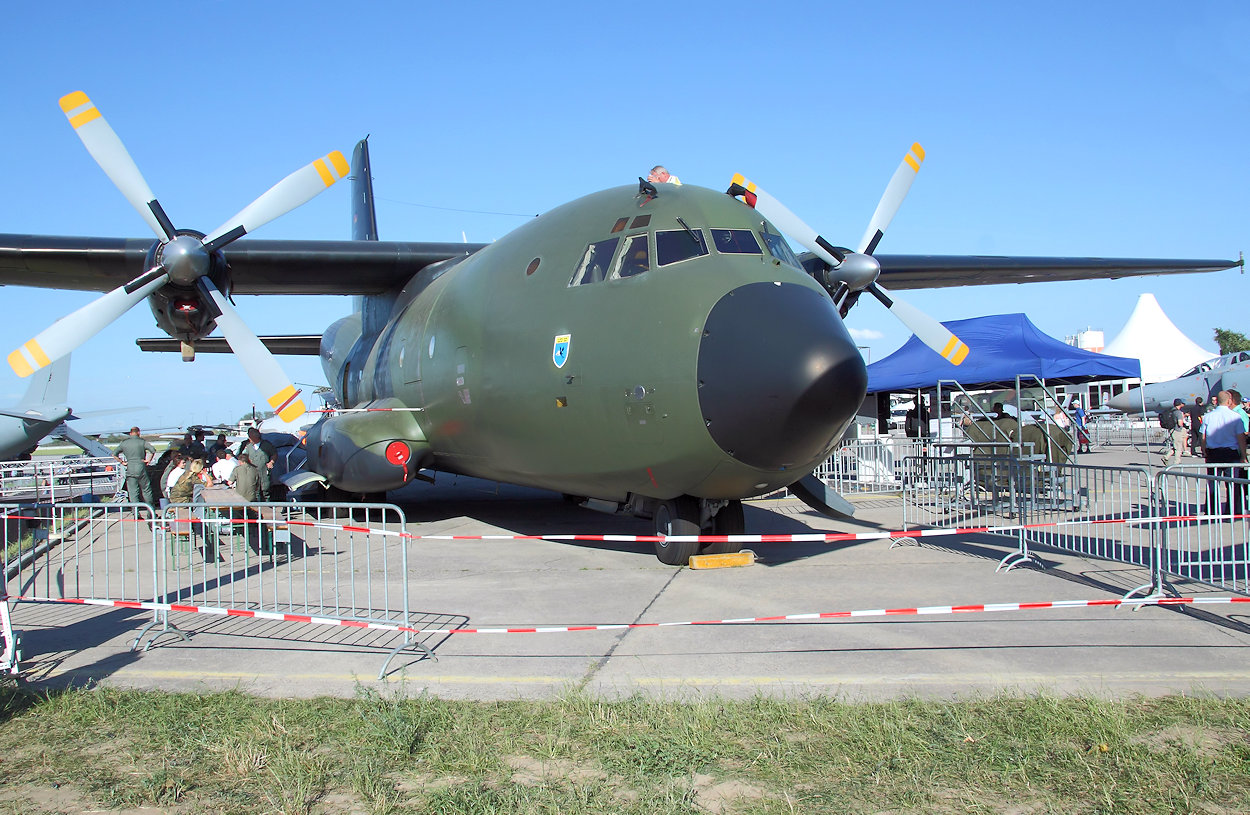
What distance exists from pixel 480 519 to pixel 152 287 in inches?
220

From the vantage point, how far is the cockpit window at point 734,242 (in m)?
7.41

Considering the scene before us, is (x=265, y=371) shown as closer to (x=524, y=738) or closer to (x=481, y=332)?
(x=481, y=332)

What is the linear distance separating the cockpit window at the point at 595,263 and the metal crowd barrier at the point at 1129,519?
4.51 metres

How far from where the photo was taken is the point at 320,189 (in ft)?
36.9

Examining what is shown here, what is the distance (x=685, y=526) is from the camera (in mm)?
8359

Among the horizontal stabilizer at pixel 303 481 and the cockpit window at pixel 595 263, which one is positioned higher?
the cockpit window at pixel 595 263

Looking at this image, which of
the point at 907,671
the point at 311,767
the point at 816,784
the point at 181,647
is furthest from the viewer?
the point at 181,647

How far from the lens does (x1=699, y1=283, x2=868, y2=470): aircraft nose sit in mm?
6340

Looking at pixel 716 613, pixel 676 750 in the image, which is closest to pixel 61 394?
pixel 716 613

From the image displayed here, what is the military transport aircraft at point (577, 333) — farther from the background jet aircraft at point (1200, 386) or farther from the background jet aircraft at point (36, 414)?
the background jet aircraft at point (1200, 386)

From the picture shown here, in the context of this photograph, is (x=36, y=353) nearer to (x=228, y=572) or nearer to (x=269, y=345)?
(x=228, y=572)

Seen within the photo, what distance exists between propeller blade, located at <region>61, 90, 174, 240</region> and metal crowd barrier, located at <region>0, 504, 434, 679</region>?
3.68 meters

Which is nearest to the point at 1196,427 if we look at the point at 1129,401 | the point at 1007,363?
the point at 1007,363

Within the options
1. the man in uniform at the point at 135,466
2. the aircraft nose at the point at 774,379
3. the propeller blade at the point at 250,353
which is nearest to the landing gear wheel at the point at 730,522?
the aircraft nose at the point at 774,379
